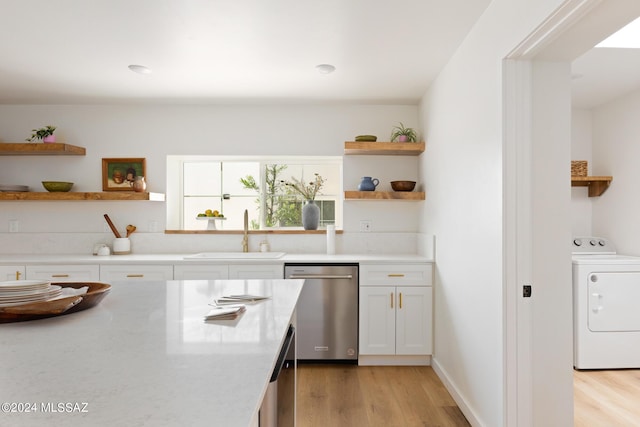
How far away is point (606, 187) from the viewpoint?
358 cm

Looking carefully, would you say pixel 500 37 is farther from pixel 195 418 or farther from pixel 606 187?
pixel 606 187

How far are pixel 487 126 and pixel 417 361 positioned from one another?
6.71 feet

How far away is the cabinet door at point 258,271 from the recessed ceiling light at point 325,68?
1.54m

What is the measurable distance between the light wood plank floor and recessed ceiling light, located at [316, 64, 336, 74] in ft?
9.08

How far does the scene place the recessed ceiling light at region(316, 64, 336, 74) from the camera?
8.93 ft

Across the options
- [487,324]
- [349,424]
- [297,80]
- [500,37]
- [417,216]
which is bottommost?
[349,424]

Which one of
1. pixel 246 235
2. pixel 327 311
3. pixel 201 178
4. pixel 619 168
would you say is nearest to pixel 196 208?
pixel 201 178

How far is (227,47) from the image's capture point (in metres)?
2.43

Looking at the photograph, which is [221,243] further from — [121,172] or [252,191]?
[121,172]

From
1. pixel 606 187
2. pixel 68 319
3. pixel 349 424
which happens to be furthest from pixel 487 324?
pixel 606 187

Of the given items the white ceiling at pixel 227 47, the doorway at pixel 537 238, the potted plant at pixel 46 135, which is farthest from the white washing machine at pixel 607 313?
the potted plant at pixel 46 135

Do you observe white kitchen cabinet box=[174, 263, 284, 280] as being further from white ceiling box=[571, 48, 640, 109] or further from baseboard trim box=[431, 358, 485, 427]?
white ceiling box=[571, 48, 640, 109]

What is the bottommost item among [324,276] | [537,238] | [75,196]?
[324,276]

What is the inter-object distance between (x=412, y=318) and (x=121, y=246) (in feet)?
8.86
